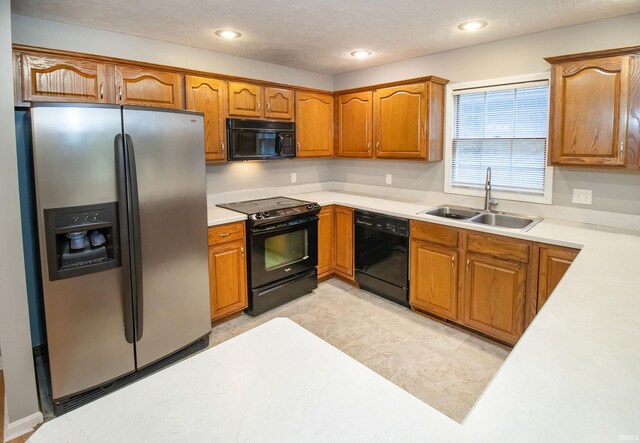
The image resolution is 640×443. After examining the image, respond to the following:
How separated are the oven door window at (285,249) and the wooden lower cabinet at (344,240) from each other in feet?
1.55

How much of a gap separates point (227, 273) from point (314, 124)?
78.9 inches

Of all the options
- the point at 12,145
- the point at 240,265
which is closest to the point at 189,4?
the point at 12,145

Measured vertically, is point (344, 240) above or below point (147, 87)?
below

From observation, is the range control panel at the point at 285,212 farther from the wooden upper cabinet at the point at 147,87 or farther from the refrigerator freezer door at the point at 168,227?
the wooden upper cabinet at the point at 147,87

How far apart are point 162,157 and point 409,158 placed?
233 centimetres

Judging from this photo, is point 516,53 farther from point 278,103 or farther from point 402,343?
point 402,343

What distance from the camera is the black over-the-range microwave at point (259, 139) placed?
3.51 m

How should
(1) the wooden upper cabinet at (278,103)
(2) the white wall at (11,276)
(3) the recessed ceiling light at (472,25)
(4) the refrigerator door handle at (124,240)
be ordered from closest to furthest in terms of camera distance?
(2) the white wall at (11,276) → (4) the refrigerator door handle at (124,240) → (3) the recessed ceiling light at (472,25) → (1) the wooden upper cabinet at (278,103)

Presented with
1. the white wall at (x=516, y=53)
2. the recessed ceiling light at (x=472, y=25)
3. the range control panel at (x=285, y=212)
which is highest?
the recessed ceiling light at (x=472, y=25)

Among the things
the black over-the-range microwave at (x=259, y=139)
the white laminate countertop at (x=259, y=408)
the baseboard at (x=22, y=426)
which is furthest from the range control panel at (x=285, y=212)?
the white laminate countertop at (x=259, y=408)

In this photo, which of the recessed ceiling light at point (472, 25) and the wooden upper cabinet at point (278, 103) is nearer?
the recessed ceiling light at point (472, 25)

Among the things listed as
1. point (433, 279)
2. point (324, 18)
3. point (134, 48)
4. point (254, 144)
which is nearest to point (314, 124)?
point (254, 144)

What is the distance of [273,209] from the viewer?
11.7ft

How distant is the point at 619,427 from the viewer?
81 centimetres
